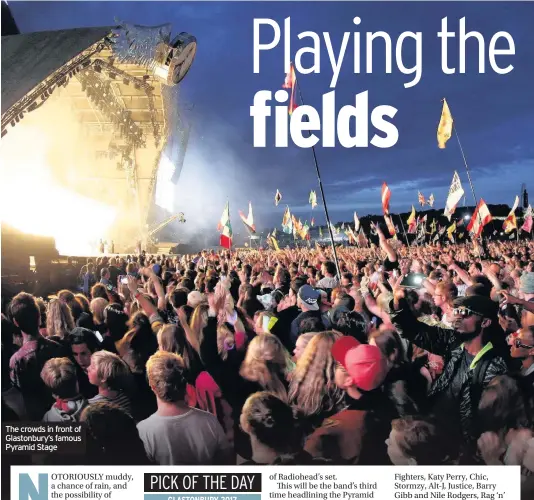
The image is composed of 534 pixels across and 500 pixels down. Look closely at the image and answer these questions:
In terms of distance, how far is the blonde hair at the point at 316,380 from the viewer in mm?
3002

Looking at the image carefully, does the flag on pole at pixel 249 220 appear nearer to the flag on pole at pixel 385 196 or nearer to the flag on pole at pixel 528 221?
the flag on pole at pixel 385 196

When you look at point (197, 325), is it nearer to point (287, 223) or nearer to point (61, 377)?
point (61, 377)

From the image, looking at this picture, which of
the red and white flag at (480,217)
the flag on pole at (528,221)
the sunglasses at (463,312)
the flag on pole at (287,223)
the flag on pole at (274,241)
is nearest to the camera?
the sunglasses at (463,312)

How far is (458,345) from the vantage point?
3654mm

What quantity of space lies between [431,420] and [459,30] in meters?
4.57

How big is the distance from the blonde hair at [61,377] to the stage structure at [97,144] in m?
5.18

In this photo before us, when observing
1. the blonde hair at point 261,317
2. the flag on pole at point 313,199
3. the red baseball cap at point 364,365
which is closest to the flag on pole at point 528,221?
the flag on pole at point 313,199

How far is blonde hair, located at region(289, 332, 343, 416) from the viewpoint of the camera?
300 centimetres

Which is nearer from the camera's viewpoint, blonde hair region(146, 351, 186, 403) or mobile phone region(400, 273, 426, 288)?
blonde hair region(146, 351, 186, 403)

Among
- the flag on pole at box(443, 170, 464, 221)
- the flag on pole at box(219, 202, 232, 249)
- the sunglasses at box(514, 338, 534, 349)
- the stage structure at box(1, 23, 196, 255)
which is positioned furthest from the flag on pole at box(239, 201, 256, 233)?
the sunglasses at box(514, 338, 534, 349)

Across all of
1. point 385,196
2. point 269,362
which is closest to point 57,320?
point 269,362

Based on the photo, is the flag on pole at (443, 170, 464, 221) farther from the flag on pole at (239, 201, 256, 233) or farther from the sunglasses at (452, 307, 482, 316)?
the sunglasses at (452, 307, 482, 316)

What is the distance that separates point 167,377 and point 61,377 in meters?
1.03

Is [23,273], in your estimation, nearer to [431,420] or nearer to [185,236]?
[431,420]
